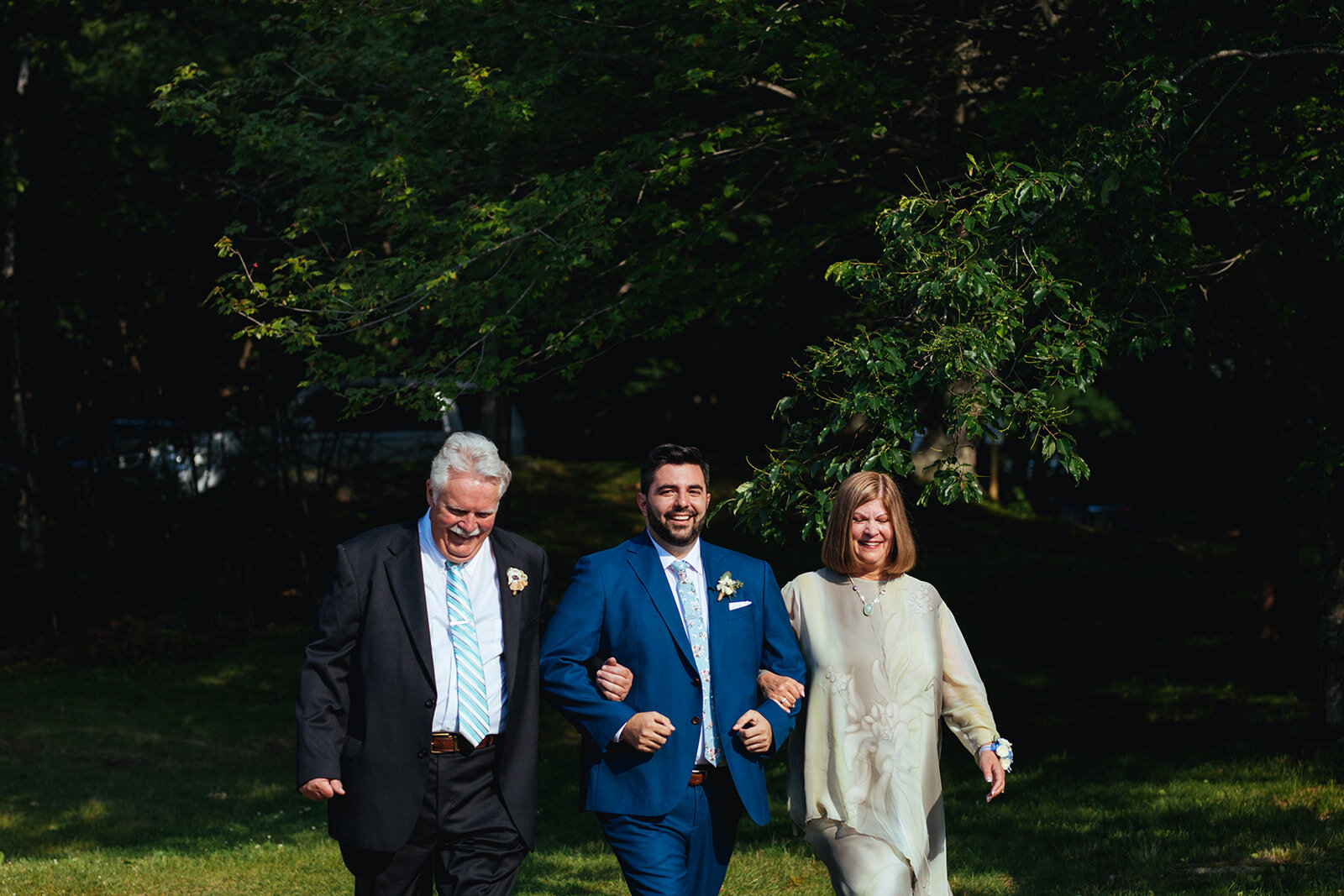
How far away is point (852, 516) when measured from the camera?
4703mm

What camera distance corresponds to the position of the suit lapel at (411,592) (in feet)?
15.2

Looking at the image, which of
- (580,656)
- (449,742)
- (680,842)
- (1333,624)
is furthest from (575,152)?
(680,842)

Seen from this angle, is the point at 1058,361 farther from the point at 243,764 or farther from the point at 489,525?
the point at 243,764

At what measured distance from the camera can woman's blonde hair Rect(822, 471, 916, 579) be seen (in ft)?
15.4

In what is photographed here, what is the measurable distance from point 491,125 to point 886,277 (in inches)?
218

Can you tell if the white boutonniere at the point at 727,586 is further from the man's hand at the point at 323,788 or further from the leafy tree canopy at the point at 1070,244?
the man's hand at the point at 323,788

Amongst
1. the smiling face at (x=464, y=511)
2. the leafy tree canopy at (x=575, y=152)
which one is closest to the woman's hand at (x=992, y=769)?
the smiling face at (x=464, y=511)

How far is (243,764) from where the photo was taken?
13188mm

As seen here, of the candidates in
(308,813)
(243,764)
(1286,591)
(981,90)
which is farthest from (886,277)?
(1286,591)

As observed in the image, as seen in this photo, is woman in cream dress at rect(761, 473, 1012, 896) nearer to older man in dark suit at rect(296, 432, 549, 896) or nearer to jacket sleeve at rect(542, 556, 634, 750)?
jacket sleeve at rect(542, 556, 634, 750)

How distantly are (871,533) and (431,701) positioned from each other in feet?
5.22

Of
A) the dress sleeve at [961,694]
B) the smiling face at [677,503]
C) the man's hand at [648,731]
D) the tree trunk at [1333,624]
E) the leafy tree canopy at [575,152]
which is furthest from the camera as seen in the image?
the tree trunk at [1333,624]

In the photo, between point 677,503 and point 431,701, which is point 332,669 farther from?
point 677,503

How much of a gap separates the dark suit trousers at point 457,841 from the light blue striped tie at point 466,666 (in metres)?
0.11
